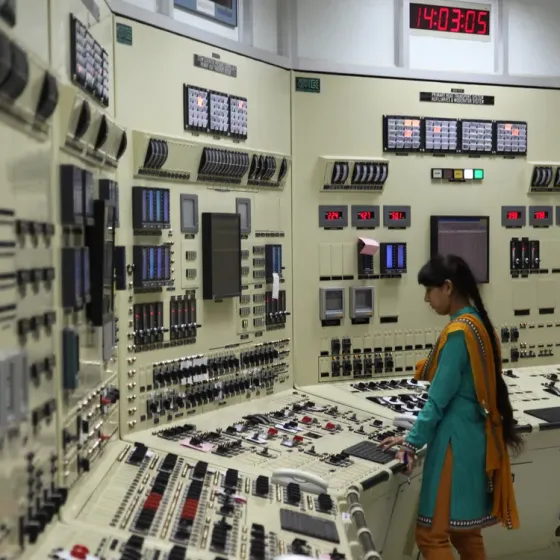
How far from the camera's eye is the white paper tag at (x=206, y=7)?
3736mm

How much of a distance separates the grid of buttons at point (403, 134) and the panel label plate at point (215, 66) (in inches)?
45.1

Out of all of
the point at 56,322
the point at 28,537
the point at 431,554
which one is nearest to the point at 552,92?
the point at 431,554

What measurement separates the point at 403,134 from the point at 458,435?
2.17 metres

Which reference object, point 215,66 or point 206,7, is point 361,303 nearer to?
point 215,66

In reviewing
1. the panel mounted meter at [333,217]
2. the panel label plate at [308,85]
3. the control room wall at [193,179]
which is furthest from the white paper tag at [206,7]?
the panel mounted meter at [333,217]

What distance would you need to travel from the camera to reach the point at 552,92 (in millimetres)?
4793

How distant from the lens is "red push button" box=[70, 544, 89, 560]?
186cm

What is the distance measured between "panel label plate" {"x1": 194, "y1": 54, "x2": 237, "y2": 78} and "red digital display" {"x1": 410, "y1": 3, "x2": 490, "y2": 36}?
152 cm

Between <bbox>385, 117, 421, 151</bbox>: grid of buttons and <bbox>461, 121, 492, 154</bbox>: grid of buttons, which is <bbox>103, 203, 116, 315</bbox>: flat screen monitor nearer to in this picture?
<bbox>385, 117, 421, 151</bbox>: grid of buttons

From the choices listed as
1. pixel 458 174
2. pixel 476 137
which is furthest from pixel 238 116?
pixel 476 137

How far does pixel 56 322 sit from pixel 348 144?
2.54m

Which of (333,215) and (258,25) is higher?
(258,25)

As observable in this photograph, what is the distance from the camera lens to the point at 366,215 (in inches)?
172

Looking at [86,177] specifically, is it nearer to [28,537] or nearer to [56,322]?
[56,322]
